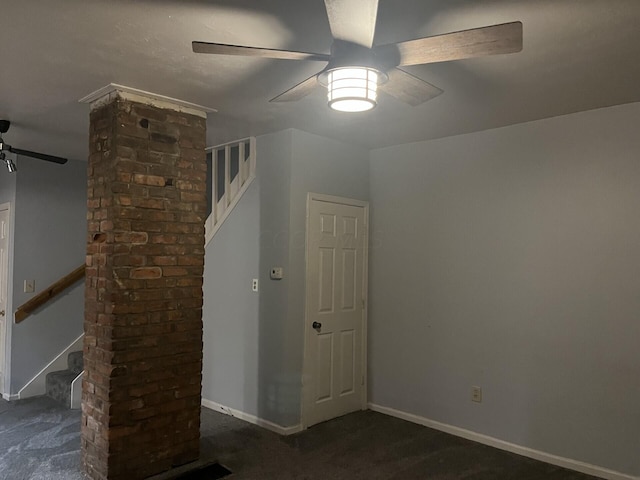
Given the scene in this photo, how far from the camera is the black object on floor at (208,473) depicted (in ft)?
9.89

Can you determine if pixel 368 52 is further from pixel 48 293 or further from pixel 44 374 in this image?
pixel 44 374

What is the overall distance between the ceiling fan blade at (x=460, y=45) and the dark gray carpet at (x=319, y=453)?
252cm

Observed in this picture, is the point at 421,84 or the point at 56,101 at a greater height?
the point at 56,101

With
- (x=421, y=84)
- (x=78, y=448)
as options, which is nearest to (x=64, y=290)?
(x=78, y=448)

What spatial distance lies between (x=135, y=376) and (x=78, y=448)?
3.54 ft

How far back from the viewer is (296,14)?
1.98m

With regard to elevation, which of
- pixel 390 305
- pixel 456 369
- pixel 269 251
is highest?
pixel 269 251

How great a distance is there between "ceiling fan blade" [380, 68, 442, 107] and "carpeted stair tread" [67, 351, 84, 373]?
13.8ft

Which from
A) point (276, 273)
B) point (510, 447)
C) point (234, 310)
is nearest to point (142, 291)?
point (276, 273)

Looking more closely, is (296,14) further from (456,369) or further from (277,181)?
(456,369)

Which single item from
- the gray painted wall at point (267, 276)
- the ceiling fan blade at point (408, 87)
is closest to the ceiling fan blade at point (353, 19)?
the ceiling fan blade at point (408, 87)

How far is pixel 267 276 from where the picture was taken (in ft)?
12.8

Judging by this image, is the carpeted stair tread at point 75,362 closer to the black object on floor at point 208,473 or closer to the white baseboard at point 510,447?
the black object on floor at point 208,473

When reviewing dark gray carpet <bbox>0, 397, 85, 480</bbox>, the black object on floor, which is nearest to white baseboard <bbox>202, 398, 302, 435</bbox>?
the black object on floor
